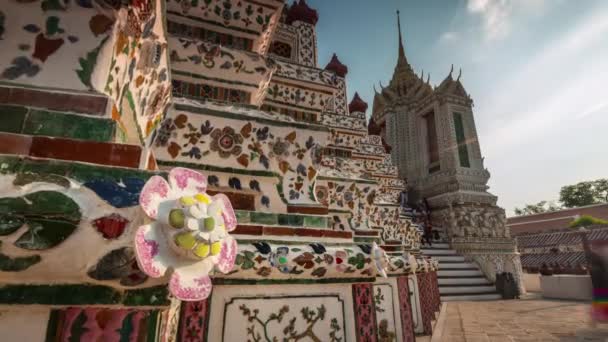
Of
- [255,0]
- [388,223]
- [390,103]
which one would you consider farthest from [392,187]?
[390,103]

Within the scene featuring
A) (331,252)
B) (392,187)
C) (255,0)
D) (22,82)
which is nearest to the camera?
(22,82)

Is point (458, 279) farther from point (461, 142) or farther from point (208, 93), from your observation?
point (208, 93)

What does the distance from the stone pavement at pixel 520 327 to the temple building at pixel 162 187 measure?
251cm

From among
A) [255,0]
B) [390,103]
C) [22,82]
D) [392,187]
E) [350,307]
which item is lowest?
[350,307]

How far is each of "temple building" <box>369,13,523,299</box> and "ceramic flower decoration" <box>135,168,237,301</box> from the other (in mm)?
11051

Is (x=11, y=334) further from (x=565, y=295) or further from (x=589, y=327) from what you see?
(x=565, y=295)

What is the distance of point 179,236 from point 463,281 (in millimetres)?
12626

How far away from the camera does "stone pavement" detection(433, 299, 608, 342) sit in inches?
173

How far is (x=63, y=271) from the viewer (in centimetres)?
72

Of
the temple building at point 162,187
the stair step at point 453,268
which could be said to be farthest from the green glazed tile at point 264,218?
the stair step at point 453,268

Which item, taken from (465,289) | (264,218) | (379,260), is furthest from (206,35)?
(465,289)

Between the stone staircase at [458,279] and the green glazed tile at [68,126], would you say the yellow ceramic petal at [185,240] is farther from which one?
the stone staircase at [458,279]

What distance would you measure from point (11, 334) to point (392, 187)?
36.7ft

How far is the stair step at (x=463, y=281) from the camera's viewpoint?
10.9 m
